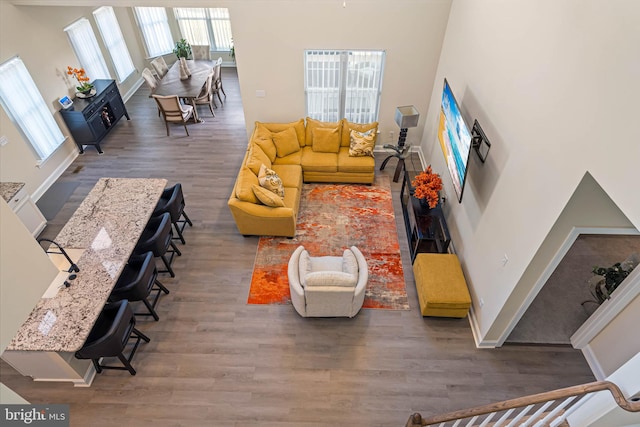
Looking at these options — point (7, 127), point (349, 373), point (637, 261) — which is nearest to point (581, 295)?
point (637, 261)

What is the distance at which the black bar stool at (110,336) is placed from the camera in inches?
150

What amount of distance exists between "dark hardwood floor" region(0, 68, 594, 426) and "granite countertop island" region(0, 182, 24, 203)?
7.06 feet

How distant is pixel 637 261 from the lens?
14.3 feet

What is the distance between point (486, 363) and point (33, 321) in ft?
16.2

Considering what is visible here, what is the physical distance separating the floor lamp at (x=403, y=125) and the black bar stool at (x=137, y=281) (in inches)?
172

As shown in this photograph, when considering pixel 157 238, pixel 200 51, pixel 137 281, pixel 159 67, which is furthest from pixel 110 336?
pixel 200 51

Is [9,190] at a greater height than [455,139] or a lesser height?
lesser

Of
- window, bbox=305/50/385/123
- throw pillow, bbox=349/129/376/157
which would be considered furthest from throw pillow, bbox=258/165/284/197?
window, bbox=305/50/385/123

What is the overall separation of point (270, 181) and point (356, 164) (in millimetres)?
1713

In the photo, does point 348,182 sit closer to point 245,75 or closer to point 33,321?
point 245,75

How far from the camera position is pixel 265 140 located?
263 inches

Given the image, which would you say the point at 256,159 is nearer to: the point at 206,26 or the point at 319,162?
the point at 319,162

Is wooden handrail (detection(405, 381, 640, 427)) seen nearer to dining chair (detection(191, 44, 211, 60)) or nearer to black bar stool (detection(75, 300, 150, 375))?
black bar stool (detection(75, 300, 150, 375))

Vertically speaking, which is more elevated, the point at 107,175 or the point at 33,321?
the point at 33,321
